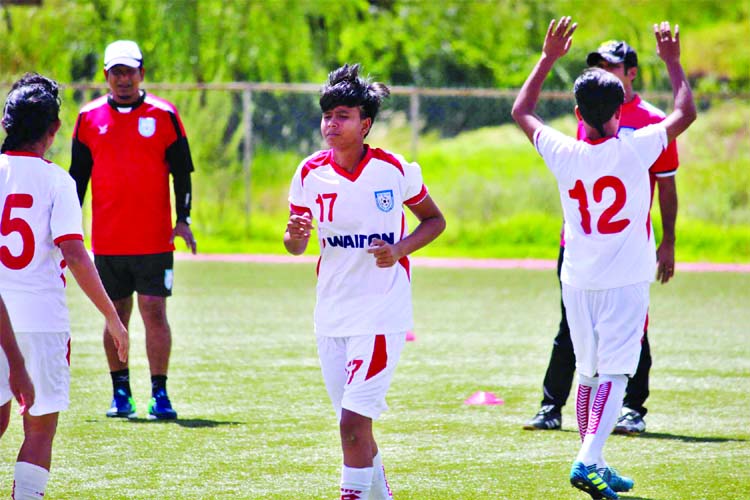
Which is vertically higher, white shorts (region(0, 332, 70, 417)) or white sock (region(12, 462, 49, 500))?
white shorts (region(0, 332, 70, 417))

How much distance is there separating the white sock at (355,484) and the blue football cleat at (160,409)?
2.78 meters

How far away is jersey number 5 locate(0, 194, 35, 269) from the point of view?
4.98 meters

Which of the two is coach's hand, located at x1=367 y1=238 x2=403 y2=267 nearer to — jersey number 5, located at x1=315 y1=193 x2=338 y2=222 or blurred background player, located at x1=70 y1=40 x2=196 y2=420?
jersey number 5, located at x1=315 y1=193 x2=338 y2=222

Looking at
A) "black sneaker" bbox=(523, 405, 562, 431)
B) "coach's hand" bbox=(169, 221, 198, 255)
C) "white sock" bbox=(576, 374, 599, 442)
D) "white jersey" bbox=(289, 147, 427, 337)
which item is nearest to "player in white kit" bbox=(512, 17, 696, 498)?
"white sock" bbox=(576, 374, 599, 442)

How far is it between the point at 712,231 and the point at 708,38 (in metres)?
18.3

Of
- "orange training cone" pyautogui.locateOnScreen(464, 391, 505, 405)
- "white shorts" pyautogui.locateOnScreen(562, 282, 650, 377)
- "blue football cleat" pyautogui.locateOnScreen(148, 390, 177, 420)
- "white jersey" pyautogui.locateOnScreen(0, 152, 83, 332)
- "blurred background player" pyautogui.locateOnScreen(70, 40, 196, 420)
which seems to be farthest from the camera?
"orange training cone" pyautogui.locateOnScreen(464, 391, 505, 405)

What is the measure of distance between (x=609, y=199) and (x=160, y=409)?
10.5ft

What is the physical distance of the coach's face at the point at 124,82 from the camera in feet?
25.3

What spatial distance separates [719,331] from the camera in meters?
11.3

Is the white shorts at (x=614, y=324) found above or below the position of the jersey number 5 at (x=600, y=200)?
below

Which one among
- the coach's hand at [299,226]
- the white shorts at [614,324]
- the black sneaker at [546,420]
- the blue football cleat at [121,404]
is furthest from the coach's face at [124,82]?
the white shorts at [614,324]

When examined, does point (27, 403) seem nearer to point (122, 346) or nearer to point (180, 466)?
point (122, 346)

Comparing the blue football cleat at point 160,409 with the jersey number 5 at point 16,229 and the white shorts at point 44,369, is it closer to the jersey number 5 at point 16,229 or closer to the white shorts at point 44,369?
the white shorts at point 44,369

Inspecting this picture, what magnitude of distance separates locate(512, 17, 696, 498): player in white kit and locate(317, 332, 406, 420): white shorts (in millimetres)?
1058
